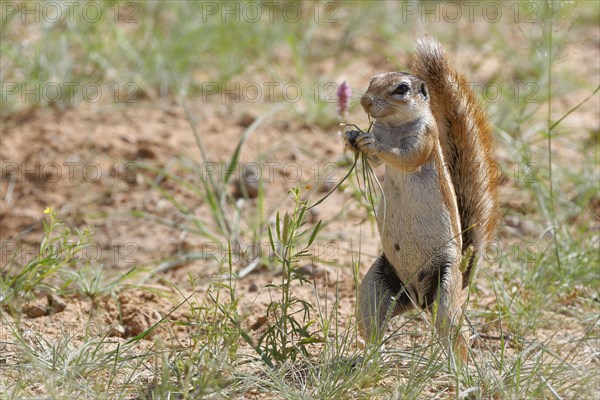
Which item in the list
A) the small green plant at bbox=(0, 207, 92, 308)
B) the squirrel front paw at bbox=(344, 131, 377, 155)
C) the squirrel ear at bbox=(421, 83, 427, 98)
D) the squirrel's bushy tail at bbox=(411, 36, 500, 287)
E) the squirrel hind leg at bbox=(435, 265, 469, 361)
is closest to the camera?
the squirrel front paw at bbox=(344, 131, 377, 155)

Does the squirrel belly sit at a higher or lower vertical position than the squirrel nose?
lower

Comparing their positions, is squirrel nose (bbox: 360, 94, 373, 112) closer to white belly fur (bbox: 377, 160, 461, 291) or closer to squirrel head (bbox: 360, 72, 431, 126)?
squirrel head (bbox: 360, 72, 431, 126)

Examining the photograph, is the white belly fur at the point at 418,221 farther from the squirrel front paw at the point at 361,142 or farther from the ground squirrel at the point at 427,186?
the squirrel front paw at the point at 361,142

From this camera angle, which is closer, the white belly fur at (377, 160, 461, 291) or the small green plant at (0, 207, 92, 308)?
the white belly fur at (377, 160, 461, 291)

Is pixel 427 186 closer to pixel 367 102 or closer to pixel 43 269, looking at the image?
pixel 367 102

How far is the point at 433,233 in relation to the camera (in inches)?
157

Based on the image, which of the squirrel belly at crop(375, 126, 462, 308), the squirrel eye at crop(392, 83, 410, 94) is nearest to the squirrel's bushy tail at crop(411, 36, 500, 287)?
the squirrel belly at crop(375, 126, 462, 308)

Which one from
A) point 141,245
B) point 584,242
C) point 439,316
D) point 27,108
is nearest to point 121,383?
point 439,316

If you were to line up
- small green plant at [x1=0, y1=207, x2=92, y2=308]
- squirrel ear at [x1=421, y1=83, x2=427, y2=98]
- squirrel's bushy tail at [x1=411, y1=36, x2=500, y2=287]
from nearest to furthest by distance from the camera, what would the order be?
squirrel ear at [x1=421, y1=83, x2=427, y2=98], squirrel's bushy tail at [x1=411, y1=36, x2=500, y2=287], small green plant at [x1=0, y1=207, x2=92, y2=308]

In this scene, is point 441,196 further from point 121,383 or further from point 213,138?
point 213,138

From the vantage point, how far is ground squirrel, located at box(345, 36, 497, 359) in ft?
12.8

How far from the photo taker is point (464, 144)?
425 centimetres

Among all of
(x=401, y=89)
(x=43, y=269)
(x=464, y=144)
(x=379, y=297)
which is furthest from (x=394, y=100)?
(x=43, y=269)

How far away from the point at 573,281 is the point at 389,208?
136 cm
